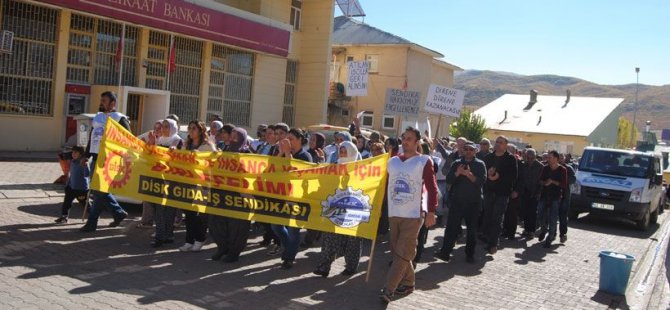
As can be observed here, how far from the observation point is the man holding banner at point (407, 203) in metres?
6.19

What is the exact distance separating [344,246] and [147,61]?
1408 centimetres

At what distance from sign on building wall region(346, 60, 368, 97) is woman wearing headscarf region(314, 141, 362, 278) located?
33.1ft

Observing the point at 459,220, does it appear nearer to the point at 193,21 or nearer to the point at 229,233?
the point at 229,233

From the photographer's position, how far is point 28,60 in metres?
16.3

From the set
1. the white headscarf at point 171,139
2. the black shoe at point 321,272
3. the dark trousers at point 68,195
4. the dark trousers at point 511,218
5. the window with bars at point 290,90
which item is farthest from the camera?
the window with bars at point 290,90

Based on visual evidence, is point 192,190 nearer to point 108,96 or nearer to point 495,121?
point 108,96

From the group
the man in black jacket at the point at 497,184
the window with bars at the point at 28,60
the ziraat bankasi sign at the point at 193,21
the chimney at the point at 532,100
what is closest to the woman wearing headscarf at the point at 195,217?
the man in black jacket at the point at 497,184

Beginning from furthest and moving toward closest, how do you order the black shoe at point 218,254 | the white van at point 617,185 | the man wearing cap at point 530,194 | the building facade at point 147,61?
1. the building facade at point 147,61
2. the white van at point 617,185
3. the man wearing cap at point 530,194
4. the black shoe at point 218,254

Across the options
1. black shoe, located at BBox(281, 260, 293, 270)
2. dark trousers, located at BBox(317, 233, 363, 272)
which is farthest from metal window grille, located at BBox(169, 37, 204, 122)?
dark trousers, located at BBox(317, 233, 363, 272)

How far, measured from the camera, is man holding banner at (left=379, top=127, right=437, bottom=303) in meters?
6.19

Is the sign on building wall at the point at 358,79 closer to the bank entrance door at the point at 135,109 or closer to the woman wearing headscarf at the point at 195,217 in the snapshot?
the bank entrance door at the point at 135,109

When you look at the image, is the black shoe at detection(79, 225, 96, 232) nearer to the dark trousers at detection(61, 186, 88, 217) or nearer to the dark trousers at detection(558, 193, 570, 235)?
the dark trousers at detection(61, 186, 88, 217)

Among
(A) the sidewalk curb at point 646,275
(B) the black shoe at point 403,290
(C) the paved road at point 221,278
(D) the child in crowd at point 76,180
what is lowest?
(A) the sidewalk curb at point 646,275

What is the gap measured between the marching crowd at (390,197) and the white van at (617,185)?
3.95m
